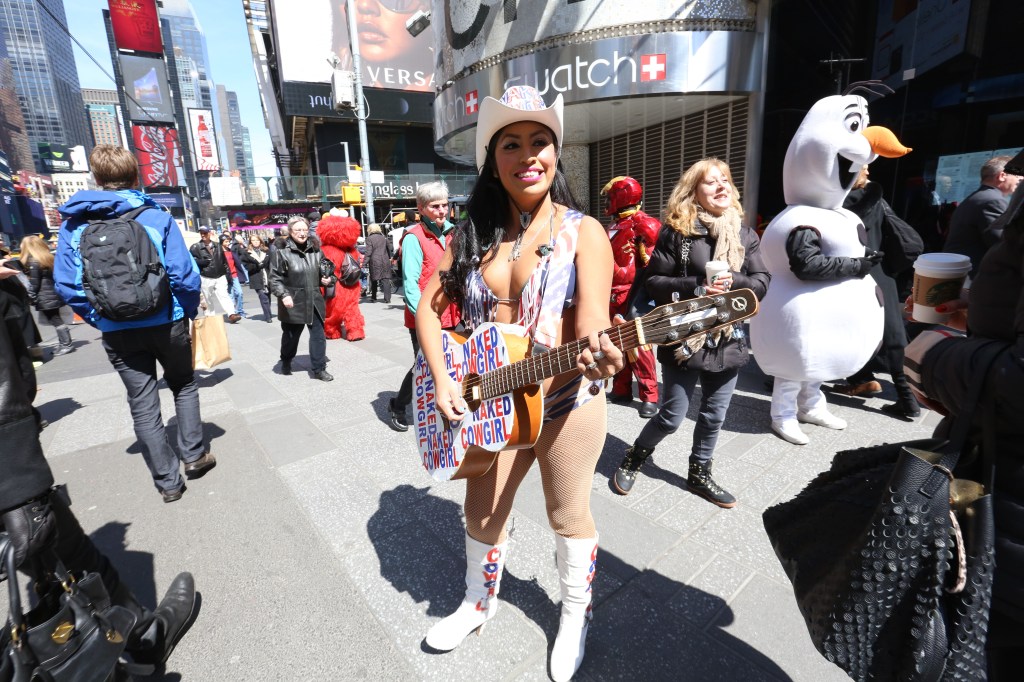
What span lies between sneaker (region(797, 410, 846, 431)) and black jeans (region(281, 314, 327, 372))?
491cm

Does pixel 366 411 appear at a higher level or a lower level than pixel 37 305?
lower

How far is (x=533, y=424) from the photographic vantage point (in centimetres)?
161

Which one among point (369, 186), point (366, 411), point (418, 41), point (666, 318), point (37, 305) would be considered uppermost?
point (418, 41)

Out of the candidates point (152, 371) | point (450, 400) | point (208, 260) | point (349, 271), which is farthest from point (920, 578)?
point (208, 260)

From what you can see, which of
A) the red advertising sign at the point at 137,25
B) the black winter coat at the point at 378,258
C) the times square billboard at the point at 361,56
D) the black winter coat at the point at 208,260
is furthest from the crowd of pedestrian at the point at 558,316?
the red advertising sign at the point at 137,25

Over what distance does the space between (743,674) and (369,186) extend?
14.7m

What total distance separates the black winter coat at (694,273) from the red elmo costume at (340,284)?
3.95 meters

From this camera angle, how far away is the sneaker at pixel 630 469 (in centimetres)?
309

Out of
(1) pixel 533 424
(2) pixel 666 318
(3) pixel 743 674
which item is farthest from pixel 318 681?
(2) pixel 666 318

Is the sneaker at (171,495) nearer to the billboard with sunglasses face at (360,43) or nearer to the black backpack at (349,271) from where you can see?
the black backpack at (349,271)

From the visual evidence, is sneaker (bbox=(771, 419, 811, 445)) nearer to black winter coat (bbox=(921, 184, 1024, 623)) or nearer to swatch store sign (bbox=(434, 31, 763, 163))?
black winter coat (bbox=(921, 184, 1024, 623))

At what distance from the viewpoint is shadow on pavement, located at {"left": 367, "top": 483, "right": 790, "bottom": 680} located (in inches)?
73.9

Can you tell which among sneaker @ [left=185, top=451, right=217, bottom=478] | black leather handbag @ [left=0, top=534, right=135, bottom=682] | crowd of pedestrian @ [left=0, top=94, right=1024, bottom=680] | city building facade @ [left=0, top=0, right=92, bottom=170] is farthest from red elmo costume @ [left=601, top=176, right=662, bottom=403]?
city building facade @ [left=0, top=0, right=92, bottom=170]

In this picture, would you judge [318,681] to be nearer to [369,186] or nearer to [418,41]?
[369,186]
